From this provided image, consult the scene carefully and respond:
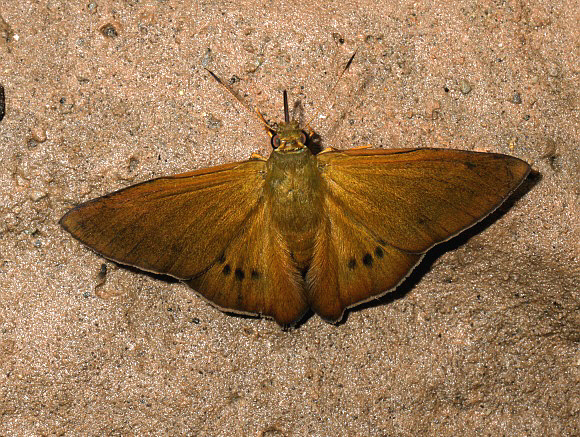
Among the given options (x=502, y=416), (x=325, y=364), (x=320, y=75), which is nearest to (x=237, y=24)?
(x=320, y=75)

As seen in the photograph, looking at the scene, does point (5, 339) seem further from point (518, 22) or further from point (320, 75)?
point (518, 22)

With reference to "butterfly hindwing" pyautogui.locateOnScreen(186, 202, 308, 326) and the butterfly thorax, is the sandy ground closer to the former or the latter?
"butterfly hindwing" pyautogui.locateOnScreen(186, 202, 308, 326)

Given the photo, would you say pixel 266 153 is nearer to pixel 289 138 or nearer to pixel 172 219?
pixel 289 138

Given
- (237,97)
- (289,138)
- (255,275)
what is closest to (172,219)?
(255,275)

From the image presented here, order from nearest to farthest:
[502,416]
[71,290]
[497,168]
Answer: [497,168], [502,416], [71,290]

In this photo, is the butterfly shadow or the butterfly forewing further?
the butterfly shadow

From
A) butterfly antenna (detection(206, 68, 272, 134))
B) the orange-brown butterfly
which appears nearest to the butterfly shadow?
the orange-brown butterfly

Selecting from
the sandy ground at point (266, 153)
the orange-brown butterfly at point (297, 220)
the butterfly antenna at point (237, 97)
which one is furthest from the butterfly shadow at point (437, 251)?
the butterfly antenna at point (237, 97)

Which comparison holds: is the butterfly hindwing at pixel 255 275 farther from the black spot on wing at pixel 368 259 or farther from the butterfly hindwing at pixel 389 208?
the black spot on wing at pixel 368 259
